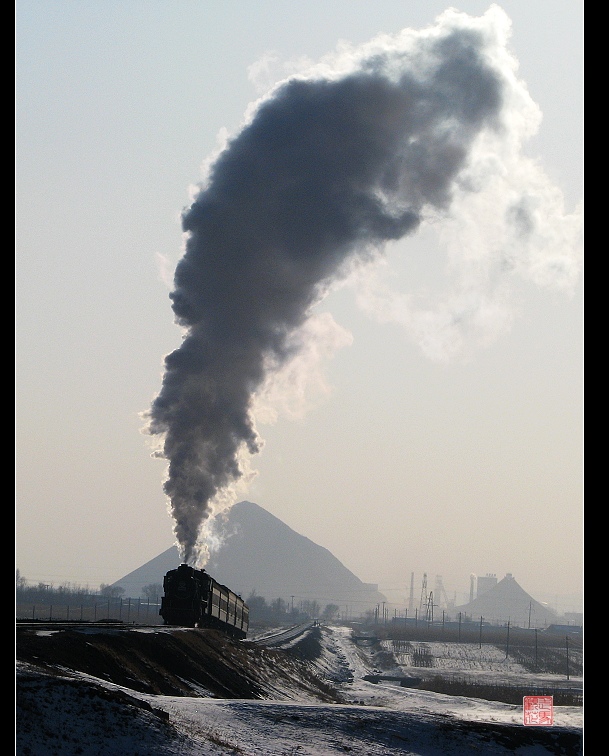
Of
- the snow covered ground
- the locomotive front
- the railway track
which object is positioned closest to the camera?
the snow covered ground

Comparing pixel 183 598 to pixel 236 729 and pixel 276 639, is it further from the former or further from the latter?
pixel 276 639

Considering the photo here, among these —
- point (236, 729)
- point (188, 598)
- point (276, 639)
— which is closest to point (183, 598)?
point (188, 598)

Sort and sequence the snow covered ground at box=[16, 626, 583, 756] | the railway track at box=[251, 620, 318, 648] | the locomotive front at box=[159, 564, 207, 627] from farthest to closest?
the railway track at box=[251, 620, 318, 648] < the locomotive front at box=[159, 564, 207, 627] < the snow covered ground at box=[16, 626, 583, 756]

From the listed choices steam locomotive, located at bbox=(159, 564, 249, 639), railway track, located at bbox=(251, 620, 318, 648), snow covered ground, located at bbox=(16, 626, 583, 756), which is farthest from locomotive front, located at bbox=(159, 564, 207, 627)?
snow covered ground, located at bbox=(16, 626, 583, 756)

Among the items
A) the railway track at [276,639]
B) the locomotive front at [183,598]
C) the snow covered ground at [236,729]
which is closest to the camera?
the snow covered ground at [236,729]

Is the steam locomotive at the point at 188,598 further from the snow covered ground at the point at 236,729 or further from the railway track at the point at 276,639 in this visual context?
the snow covered ground at the point at 236,729

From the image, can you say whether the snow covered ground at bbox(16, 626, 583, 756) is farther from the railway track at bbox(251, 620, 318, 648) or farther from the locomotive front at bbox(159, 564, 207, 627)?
the railway track at bbox(251, 620, 318, 648)

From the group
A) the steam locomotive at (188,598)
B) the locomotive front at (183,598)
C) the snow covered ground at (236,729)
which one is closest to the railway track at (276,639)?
the steam locomotive at (188,598)

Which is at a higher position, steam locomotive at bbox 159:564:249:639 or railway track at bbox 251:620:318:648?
steam locomotive at bbox 159:564:249:639

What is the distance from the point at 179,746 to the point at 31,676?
5036mm

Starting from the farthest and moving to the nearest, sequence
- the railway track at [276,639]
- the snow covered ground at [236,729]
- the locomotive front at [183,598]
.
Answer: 1. the railway track at [276,639]
2. the locomotive front at [183,598]
3. the snow covered ground at [236,729]

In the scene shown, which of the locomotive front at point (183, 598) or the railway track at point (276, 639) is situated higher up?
the locomotive front at point (183, 598)

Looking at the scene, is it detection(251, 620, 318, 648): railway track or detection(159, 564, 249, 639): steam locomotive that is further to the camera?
detection(251, 620, 318, 648): railway track

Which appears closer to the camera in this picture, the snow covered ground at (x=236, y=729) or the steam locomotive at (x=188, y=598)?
the snow covered ground at (x=236, y=729)
